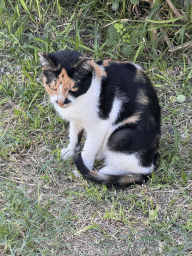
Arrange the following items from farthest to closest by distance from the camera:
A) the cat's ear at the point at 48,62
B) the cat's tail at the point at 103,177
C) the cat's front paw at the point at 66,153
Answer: the cat's front paw at the point at 66,153 → the cat's tail at the point at 103,177 → the cat's ear at the point at 48,62

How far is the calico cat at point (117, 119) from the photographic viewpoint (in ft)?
7.73

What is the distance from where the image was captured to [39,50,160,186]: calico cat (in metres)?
2.36

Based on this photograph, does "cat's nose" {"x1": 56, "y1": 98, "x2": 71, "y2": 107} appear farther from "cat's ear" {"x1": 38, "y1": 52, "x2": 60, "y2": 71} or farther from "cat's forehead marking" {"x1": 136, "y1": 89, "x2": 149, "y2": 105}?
"cat's forehead marking" {"x1": 136, "y1": 89, "x2": 149, "y2": 105}

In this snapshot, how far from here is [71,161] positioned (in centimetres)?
281

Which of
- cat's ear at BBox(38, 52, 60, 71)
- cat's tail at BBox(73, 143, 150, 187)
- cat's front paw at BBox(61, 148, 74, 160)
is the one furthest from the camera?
cat's front paw at BBox(61, 148, 74, 160)

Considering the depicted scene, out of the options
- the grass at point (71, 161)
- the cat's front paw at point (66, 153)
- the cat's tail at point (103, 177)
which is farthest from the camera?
the cat's front paw at point (66, 153)

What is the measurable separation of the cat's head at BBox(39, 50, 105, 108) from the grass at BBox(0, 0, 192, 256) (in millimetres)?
765

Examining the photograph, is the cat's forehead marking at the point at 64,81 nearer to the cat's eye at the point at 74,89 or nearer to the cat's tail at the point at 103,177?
the cat's eye at the point at 74,89

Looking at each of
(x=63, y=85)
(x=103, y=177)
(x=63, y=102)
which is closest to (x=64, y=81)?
(x=63, y=85)

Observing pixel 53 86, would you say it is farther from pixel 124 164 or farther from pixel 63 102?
pixel 124 164

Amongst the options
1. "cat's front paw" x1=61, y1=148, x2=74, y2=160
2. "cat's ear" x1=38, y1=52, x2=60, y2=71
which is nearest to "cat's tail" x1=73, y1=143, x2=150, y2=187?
"cat's front paw" x1=61, y1=148, x2=74, y2=160

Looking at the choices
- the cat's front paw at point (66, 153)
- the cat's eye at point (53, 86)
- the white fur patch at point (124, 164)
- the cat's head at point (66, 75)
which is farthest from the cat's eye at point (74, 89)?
the cat's front paw at point (66, 153)

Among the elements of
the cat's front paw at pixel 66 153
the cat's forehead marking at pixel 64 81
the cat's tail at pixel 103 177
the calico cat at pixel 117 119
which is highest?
the cat's forehead marking at pixel 64 81

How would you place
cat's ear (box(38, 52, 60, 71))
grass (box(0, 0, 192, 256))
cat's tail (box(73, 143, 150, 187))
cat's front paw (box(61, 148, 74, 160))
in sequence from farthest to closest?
cat's front paw (box(61, 148, 74, 160)), cat's tail (box(73, 143, 150, 187)), grass (box(0, 0, 192, 256)), cat's ear (box(38, 52, 60, 71))
